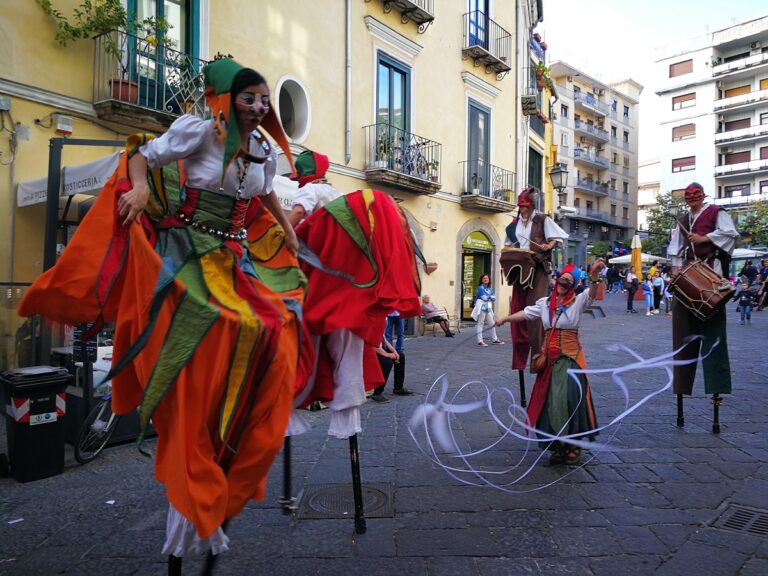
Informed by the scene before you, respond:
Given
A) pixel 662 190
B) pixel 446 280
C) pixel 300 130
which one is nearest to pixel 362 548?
pixel 300 130

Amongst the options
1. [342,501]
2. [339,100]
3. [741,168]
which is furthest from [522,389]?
[741,168]

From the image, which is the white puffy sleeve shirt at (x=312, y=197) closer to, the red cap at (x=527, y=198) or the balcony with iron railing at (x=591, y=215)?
the red cap at (x=527, y=198)

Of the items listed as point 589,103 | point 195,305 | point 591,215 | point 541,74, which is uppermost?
point 589,103

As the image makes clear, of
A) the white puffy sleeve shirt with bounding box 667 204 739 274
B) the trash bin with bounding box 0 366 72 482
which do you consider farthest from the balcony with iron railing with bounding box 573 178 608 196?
the trash bin with bounding box 0 366 72 482

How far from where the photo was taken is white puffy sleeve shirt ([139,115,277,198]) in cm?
223

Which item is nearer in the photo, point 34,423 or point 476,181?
point 34,423

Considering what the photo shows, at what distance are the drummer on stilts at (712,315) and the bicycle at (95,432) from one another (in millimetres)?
4882

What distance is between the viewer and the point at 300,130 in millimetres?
11508

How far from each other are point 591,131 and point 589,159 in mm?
2770

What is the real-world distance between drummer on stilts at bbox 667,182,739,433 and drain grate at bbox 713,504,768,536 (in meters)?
1.85

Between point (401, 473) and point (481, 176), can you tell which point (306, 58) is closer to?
point (481, 176)

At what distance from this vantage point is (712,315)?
16.4 feet

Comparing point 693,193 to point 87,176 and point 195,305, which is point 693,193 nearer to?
point 195,305

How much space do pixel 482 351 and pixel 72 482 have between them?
7984 mm
